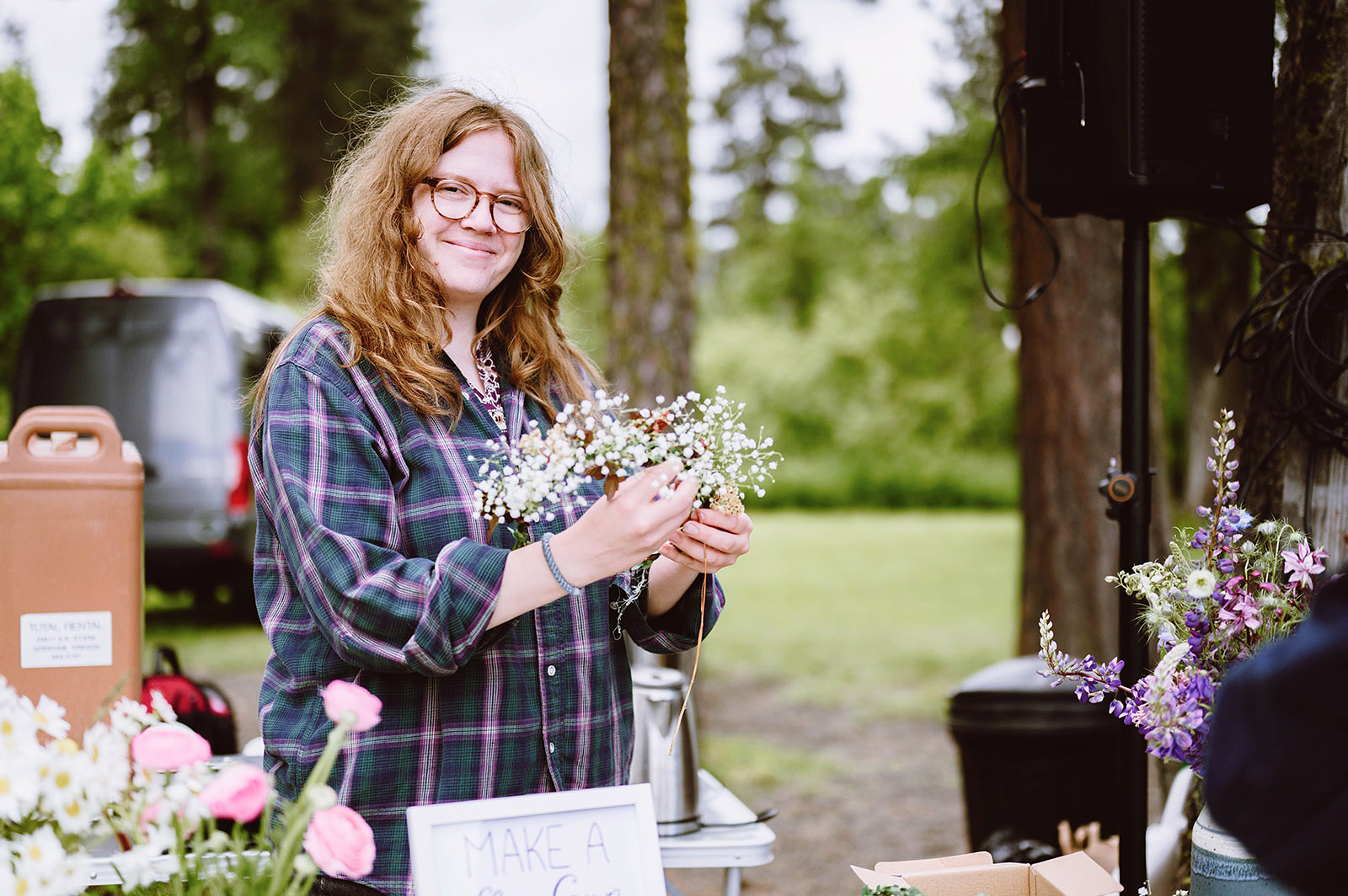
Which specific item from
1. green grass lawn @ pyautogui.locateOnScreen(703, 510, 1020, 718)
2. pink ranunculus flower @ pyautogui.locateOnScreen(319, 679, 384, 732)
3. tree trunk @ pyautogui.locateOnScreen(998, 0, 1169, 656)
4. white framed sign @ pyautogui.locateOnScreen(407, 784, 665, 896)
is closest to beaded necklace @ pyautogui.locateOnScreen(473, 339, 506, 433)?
white framed sign @ pyautogui.locateOnScreen(407, 784, 665, 896)

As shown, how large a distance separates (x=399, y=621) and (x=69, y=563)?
86 centimetres

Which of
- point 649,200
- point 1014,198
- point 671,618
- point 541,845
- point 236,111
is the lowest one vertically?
point 541,845

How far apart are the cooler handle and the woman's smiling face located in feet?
2.14

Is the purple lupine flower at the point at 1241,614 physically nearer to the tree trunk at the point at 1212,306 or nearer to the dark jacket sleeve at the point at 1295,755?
the dark jacket sleeve at the point at 1295,755

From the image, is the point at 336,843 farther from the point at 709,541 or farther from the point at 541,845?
the point at 709,541

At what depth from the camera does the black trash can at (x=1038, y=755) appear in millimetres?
3070

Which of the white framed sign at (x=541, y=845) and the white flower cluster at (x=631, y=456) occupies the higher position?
the white flower cluster at (x=631, y=456)

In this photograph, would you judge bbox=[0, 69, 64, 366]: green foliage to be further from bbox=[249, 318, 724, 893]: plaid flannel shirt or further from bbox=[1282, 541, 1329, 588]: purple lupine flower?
bbox=[1282, 541, 1329, 588]: purple lupine flower

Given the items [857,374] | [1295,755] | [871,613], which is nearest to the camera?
[1295,755]

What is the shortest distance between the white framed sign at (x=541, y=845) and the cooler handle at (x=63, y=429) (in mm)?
991

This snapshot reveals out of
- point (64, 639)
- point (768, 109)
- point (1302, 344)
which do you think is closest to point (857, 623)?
point (1302, 344)

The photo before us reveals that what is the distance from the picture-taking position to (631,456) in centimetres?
132

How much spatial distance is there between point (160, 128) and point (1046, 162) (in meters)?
14.0

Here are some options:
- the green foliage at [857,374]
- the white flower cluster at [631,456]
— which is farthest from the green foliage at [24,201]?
the green foliage at [857,374]
